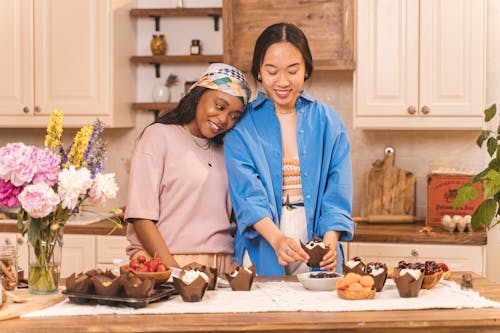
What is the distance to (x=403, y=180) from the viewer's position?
4441 mm

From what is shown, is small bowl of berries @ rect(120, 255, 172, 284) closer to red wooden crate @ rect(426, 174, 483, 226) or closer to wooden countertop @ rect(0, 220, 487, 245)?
wooden countertop @ rect(0, 220, 487, 245)

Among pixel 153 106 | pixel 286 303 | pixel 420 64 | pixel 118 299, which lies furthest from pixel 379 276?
pixel 153 106

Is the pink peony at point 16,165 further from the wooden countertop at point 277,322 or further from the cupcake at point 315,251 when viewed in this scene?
the cupcake at point 315,251

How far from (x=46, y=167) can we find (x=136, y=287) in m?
0.43

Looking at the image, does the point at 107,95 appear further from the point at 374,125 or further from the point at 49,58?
the point at 374,125

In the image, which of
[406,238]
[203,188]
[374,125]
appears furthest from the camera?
[374,125]

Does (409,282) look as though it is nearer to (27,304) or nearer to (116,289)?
(116,289)

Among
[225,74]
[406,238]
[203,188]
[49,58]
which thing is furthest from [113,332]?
[49,58]

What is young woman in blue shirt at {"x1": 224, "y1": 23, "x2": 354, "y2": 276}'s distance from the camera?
2.83 m

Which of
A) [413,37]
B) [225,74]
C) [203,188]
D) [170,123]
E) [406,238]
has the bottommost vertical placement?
[406,238]

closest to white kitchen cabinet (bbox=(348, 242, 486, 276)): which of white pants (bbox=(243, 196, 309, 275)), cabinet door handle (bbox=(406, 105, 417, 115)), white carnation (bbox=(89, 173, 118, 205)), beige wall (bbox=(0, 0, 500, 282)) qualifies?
beige wall (bbox=(0, 0, 500, 282))

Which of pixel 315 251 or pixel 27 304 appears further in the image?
pixel 315 251

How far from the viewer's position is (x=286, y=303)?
221 cm

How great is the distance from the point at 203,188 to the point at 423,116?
1.70 metres
